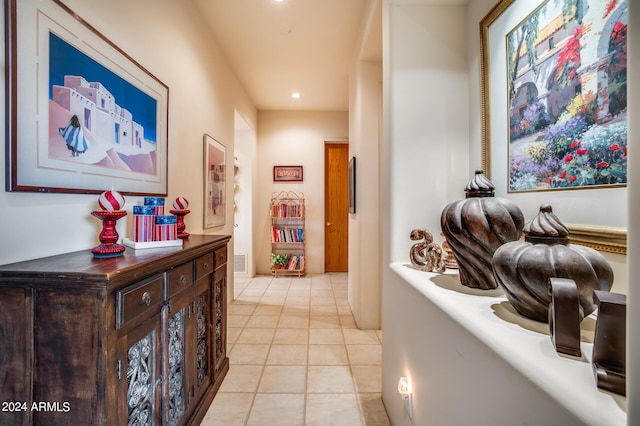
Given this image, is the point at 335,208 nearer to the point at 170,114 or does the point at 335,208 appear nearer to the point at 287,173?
the point at 287,173

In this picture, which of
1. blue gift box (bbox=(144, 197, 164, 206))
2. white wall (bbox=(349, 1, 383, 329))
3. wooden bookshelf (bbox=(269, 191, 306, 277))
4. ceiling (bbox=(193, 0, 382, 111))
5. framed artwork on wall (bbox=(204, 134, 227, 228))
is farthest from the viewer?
wooden bookshelf (bbox=(269, 191, 306, 277))

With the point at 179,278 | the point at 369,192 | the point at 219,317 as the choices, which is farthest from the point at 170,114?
the point at 369,192

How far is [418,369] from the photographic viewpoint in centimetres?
116

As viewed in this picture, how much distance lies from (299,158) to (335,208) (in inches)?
45.1

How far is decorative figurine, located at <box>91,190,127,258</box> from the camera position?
114 cm

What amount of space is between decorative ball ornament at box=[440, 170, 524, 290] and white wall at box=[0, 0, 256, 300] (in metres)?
1.57

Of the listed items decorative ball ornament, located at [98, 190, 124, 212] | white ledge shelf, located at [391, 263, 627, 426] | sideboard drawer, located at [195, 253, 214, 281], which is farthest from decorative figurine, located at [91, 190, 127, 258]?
→ white ledge shelf, located at [391, 263, 627, 426]

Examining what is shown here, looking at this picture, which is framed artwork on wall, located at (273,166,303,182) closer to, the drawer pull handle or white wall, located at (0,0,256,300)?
white wall, located at (0,0,256,300)

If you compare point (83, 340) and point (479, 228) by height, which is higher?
point (479, 228)

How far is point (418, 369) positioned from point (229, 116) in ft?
10.8

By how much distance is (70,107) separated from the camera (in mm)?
1219

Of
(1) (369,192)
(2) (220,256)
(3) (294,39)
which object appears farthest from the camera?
(3) (294,39)

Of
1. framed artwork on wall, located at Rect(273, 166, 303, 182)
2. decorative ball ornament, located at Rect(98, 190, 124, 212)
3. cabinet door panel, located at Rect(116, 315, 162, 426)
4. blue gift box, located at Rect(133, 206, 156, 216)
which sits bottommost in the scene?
cabinet door panel, located at Rect(116, 315, 162, 426)

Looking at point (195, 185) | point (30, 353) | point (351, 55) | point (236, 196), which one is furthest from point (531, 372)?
point (236, 196)
